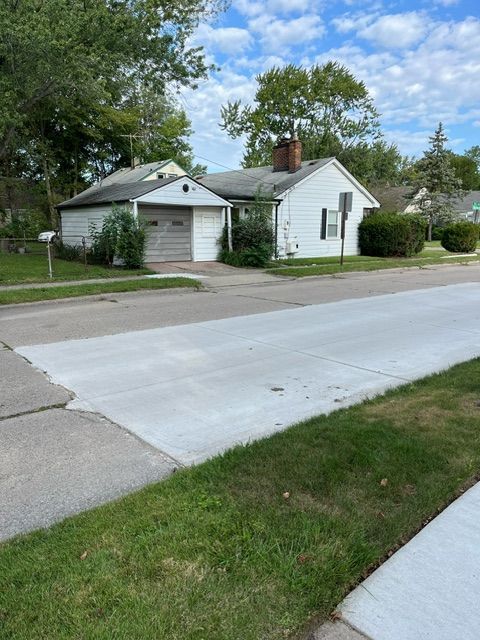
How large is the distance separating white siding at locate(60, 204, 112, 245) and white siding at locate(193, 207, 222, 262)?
3581 mm

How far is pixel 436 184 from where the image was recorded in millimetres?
40938

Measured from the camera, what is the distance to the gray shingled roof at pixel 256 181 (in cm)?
2245

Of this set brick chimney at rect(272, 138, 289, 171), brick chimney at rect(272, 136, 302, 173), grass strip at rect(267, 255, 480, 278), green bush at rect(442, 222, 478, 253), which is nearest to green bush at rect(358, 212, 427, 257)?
grass strip at rect(267, 255, 480, 278)

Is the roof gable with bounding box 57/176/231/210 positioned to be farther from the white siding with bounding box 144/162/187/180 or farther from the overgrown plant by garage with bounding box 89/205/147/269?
the white siding with bounding box 144/162/187/180

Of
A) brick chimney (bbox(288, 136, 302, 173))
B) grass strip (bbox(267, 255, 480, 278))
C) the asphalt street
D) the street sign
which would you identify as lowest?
the asphalt street

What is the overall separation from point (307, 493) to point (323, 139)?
47.5 metres

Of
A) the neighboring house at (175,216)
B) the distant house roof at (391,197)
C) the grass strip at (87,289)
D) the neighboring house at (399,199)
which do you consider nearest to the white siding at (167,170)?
the neighboring house at (175,216)

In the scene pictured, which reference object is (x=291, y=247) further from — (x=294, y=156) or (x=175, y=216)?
(x=175, y=216)

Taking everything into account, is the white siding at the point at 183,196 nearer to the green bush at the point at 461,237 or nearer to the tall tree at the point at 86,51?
the tall tree at the point at 86,51

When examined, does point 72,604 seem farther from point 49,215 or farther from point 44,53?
point 49,215

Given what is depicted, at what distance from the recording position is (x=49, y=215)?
38.6 m

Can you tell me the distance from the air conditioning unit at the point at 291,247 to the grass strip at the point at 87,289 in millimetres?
8983

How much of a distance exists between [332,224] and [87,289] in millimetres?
15356

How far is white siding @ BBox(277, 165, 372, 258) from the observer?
73.9 ft
